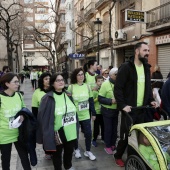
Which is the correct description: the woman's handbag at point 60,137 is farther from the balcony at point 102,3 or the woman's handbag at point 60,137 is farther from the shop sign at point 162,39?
the balcony at point 102,3

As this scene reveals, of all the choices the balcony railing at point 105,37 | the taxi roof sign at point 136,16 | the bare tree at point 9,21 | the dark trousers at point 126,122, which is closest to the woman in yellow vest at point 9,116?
the dark trousers at point 126,122

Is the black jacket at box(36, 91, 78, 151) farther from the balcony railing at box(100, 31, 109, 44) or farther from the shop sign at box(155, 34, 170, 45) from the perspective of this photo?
the balcony railing at box(100, 31, 109, 44)

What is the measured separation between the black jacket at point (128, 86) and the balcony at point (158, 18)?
9035mm

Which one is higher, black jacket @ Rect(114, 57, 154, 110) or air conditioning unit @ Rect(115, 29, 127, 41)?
air conditioning unit @ Rect(115, 29, 127, 41)

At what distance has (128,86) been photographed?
12.7ft

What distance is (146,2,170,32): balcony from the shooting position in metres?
12.3

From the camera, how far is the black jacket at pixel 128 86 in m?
3.82

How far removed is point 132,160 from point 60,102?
4.18ft

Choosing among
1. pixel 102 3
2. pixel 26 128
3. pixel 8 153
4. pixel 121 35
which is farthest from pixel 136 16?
pixel 8 153

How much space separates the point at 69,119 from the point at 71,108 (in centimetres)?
16

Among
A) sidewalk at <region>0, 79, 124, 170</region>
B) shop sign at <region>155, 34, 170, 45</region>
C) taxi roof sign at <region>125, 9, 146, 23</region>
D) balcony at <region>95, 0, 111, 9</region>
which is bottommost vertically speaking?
sidewalk at <region>0, 79, 124, 170</region>

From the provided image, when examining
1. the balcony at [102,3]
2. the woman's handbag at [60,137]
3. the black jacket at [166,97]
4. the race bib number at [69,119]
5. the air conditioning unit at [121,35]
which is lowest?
the woman's handbag at [60,137]

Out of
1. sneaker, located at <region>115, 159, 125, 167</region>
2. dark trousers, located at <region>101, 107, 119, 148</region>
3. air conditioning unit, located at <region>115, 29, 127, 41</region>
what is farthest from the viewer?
air conditioning unit, located at <region>115, 29, 127, 41</region>

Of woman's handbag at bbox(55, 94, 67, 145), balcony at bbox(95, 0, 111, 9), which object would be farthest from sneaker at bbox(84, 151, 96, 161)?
balcony at bbox(95, 0, 111, 9)
